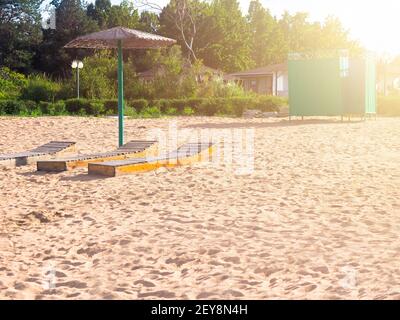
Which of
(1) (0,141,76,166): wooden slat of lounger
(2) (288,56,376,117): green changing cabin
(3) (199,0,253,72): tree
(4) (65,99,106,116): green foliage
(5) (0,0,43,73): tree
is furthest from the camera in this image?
(3) (199,0,253,72): tree

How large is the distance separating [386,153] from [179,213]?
19.8 feet

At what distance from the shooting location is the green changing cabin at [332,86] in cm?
2019

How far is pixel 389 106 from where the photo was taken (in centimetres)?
2750

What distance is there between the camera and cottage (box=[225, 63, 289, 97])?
1745 inches

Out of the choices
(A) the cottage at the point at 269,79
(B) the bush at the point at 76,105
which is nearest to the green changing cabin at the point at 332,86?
(B) the bush at the point at 76,105

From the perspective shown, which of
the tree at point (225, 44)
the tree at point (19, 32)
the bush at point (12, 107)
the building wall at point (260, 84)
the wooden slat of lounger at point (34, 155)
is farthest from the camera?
the tree at point (225, 44)

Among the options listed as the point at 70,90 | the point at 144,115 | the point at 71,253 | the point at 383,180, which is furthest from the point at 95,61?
the point at 71,253

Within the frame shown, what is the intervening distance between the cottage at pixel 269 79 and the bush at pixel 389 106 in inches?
609

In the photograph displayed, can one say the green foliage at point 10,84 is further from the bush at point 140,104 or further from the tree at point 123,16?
the tree at point 123,16

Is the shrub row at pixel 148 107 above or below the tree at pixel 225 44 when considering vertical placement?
below

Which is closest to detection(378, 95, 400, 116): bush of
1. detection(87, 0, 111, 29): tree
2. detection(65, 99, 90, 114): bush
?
detection(65, 99, 90, 114): bush

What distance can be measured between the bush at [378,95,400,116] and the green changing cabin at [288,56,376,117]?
6.89 meters

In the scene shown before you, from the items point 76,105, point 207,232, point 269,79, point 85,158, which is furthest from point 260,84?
point 207,232

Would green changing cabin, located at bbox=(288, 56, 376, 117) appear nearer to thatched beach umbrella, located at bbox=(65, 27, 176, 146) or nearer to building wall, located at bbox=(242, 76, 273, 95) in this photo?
thatched beach umbrella, located at bbox=(65, 27, 176, 146)
